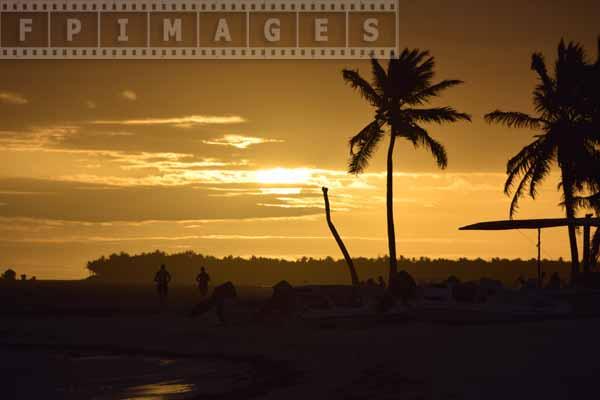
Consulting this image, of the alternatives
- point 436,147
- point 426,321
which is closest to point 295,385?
point 426,321

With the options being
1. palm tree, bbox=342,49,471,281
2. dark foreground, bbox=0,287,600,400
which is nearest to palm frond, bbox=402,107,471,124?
palm tree, bbox=342,49,471,281

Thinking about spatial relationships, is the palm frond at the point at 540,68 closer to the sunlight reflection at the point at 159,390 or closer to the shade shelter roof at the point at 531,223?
the shade shelter roof at the point at 531,223

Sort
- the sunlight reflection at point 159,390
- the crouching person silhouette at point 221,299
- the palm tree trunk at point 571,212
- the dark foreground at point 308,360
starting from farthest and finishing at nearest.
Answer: the palm tree trunk at point 571,212 < the crouching person silhouette at point 221,299 < the dark foreground at point 308,360 < the sunlight reflection at point 159,390

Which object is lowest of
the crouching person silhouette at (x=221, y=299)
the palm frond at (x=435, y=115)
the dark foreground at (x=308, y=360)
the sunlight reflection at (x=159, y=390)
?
the sunlight reflection at (x=159, y=390)

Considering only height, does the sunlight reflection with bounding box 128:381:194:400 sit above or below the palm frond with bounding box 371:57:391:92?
below

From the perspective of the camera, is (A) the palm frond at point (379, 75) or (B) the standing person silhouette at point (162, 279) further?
(A) the palm frond at point (379, 75)

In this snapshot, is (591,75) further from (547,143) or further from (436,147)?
(436,147)

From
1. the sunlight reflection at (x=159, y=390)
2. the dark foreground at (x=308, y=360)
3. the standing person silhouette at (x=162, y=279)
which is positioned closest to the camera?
the sunlight reflection at (x=159, y=390)

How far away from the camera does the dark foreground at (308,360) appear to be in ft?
45.2

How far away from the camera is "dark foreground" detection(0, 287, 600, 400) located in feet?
45.2

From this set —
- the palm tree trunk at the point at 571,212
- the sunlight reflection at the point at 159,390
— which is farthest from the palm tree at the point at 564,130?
the sunlight reflection at the point at 159,390

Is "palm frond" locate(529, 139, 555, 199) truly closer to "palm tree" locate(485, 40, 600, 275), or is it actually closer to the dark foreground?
"palm tree" locate(485, 40, 600, 275)

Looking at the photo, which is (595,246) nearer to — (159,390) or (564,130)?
(564,130)

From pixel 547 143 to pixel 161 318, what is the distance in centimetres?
2294
